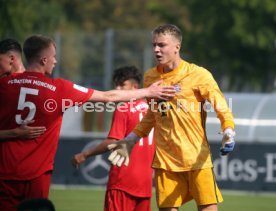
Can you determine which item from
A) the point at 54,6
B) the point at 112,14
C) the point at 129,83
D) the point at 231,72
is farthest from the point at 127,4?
the point at 129,83

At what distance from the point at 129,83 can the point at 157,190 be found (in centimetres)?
173

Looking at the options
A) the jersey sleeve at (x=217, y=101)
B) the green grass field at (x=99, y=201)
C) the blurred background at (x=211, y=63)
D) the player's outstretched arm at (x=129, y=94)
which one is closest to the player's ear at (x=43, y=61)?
the player's outstretched arm at (x=129, y=94)

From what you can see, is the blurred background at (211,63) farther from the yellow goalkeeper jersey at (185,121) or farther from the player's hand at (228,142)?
the player's hand at (228,142)

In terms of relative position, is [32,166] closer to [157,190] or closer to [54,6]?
[157,190]

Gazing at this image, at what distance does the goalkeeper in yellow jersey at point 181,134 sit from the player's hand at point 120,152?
1.25ft

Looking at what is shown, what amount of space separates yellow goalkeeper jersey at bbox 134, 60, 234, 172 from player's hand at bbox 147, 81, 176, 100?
25cm

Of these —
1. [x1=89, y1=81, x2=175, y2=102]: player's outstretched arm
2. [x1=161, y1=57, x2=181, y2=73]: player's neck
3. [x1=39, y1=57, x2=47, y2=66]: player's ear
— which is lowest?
[x1=89, y1=81, x2=175, y2=102]: player's outstretched arm

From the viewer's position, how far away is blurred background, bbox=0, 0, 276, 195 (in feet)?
72.3

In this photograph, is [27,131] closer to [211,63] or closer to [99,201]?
[99,201]

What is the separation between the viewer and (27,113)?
33.4ft

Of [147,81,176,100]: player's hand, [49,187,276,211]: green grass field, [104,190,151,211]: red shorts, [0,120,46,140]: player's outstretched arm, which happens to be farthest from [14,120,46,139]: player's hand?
[49,187,276,211]: green grass field

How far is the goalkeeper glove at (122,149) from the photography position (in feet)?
36.9

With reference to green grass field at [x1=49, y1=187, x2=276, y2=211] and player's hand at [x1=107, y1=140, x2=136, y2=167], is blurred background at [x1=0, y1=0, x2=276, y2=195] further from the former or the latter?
player's hand at [x1=107, y1=140, x2=136, y2=167]

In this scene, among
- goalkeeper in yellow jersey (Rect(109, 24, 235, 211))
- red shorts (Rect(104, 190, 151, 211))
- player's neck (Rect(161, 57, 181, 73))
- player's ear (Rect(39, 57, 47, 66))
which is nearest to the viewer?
player's ear (Rect(39, 57, 47, 66))
